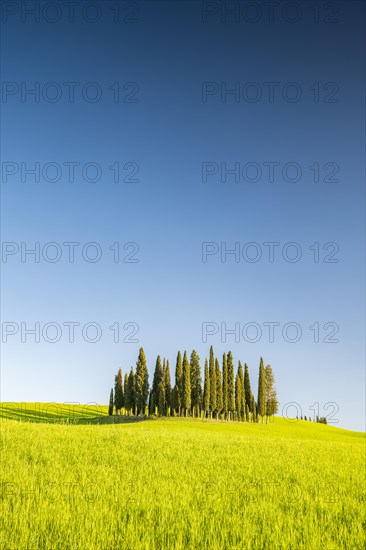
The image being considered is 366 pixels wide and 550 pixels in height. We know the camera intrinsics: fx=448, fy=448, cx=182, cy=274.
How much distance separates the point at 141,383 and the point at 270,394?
31.0m

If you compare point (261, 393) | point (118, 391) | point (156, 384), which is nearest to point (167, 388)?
point (156, 384)

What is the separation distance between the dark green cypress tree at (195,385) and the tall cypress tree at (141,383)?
9.44m

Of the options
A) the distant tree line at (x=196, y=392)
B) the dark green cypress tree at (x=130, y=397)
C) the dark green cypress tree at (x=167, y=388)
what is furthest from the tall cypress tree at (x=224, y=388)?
the dark green cypress tree at (x=130, y=397)

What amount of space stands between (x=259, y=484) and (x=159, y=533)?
20.8ft

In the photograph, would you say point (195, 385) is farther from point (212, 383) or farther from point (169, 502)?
point (169, 502)

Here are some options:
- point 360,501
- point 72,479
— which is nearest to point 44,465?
point 72,479

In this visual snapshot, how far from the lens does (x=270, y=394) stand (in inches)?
4033

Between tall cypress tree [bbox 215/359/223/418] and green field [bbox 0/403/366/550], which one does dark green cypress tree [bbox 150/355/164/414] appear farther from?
green field [bbox 0/403/366/550]

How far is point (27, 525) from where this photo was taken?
7.86m

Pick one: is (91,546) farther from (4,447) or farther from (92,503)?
(4,447)

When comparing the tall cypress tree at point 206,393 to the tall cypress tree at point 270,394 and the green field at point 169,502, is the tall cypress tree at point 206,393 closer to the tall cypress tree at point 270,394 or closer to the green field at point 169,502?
the tall cypress tree at point 270,394

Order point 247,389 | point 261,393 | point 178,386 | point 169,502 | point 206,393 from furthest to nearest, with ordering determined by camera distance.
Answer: point 247,389 → point 261,393 → point 178,386 → point 206,393 → point 169,502

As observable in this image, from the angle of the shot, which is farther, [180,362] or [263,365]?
[263,365]

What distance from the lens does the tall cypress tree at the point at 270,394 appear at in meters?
99.8
